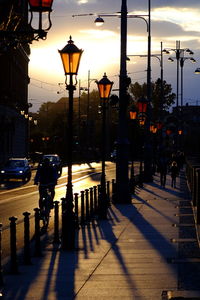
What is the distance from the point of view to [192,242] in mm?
17312

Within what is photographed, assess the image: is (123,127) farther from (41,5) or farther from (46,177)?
Result: (41,5)

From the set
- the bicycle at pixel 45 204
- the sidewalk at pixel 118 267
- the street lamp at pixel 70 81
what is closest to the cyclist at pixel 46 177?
the bicycle at pixel 45 204

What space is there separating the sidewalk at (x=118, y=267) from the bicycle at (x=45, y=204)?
1.14 m

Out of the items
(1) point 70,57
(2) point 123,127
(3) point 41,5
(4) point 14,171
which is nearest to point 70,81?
(1) point 70,57

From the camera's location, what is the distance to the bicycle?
21.0m

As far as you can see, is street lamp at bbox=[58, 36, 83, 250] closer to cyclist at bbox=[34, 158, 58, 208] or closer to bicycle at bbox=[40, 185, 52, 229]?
bicycle at bbox=[40, 185, 52, 229]

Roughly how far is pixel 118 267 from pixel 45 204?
Answer: 8.19 m

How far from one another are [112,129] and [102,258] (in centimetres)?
13824

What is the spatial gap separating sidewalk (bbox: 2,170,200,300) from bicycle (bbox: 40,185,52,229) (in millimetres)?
1143

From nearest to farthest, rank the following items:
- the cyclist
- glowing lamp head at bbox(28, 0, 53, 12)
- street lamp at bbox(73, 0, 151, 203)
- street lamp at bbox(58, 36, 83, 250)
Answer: glowing lamp head at bbox(28, 0, 53, 12), street lamp at bbox(58, 36, 83, 250), the cyclist, street lamp at bbox(73, 0, 151, 203)

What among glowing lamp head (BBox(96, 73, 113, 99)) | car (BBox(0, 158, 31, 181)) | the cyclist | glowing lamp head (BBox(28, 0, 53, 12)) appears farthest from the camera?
car (BBox(0, 158, 31, 181))

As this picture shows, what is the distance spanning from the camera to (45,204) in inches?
840

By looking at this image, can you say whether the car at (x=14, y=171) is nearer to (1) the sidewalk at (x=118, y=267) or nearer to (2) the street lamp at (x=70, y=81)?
(1) the sidewalk at (x=118, y=267)

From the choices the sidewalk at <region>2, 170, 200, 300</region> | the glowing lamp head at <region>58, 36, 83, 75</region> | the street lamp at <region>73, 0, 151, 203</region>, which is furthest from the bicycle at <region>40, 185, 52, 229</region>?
the street lamp at <region>73, 0, 151, 203</region>
